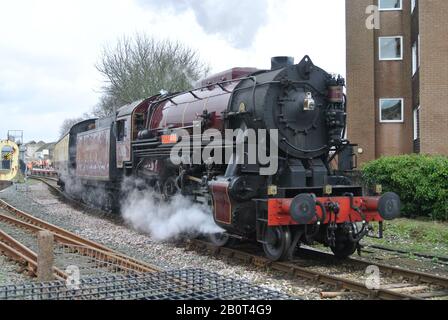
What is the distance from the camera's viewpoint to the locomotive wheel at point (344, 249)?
8.98 m

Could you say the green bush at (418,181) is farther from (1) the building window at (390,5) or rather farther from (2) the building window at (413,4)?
(1) the building window at (390,5)

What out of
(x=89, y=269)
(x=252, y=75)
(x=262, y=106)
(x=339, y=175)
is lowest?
(x=89, y=269)

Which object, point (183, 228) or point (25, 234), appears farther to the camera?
point (25, 234)

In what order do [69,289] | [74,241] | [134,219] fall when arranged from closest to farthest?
1. [69,289]
2. [74,241]
3. [134,219]

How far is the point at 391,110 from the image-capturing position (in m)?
20.4

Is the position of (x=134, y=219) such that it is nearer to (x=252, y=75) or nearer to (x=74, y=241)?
(x=74, y=241)

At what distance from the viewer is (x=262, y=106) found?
8680mm

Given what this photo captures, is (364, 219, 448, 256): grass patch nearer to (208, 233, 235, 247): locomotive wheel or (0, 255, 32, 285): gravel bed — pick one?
(208, 233, 235, 247): locomotive wheel

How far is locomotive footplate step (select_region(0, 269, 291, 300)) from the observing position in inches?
182

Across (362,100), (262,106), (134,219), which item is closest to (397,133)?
(362,100)

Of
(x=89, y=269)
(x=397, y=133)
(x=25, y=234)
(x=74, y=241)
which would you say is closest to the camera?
(x=89, y=269)

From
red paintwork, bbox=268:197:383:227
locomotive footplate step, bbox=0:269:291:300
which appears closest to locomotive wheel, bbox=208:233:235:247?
red paintwork, bbox=268:197:383:227

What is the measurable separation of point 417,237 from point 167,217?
5.64 meters

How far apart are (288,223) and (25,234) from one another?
7522mm
